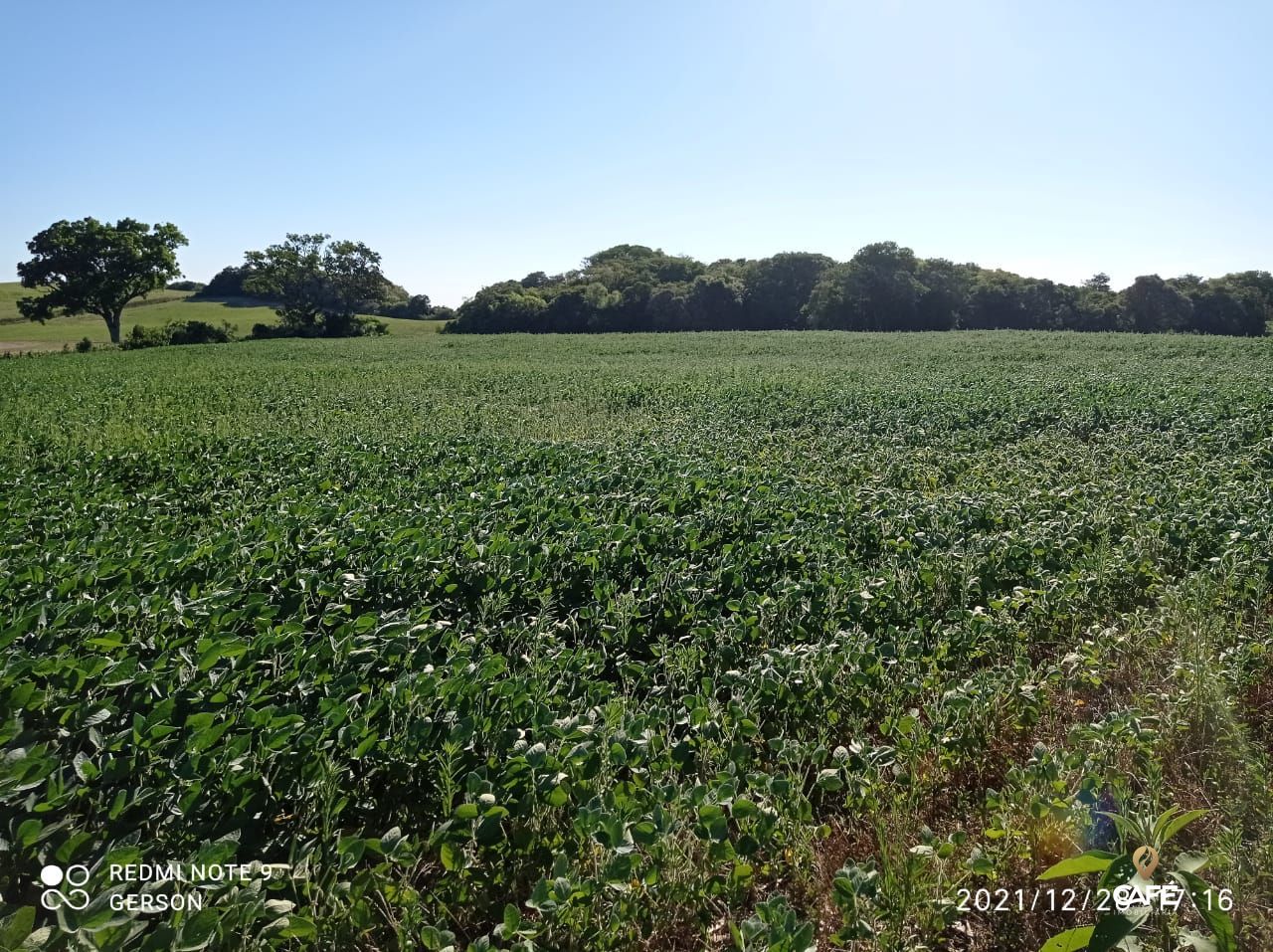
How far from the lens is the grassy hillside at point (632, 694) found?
2.67m

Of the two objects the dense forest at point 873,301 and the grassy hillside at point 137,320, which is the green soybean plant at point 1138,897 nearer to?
the grassy hillside at point 137,320

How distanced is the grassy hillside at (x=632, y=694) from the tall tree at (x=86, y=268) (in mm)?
62497

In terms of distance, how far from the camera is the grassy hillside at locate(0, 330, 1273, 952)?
2670 mm

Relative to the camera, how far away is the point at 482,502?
7.54 metres

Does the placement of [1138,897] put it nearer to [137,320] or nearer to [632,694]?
[632,694]

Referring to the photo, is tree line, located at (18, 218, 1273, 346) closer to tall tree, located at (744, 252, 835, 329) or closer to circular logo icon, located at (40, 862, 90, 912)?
tall tree, located at (744, 252, 835, 329)

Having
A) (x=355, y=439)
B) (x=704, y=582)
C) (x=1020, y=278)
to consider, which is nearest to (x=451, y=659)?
(x=704, y=582)

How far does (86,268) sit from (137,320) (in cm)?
2327

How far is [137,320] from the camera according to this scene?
77562 millimetres

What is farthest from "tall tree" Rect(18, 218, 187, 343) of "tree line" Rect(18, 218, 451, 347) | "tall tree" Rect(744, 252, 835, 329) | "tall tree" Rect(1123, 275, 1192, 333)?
"tall tree" Rect(1123, 275, 1192, 333)

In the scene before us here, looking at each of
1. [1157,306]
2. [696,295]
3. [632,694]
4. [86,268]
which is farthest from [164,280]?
[1157,306]

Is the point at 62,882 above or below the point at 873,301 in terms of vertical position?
below

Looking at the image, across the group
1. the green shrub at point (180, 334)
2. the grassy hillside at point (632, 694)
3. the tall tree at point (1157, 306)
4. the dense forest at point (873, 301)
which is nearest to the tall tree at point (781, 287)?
the dense forest at point (873, 301)

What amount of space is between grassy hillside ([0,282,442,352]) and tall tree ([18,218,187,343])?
10.7ft
